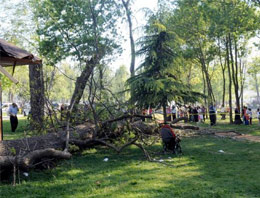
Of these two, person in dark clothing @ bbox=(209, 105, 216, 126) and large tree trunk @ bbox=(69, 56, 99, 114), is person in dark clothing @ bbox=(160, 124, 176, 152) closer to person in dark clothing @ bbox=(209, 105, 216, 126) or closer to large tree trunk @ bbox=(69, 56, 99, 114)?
large tree trunk @ bbox=(69, 56, 99, 114)

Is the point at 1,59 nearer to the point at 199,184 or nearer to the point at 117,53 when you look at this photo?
the point at 199,184

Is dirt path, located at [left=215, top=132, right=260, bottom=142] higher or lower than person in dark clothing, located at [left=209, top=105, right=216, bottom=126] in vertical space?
lower

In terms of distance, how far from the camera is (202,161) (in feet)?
26.8

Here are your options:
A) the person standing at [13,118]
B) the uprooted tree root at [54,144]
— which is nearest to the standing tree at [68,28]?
the person standing at [13,118]

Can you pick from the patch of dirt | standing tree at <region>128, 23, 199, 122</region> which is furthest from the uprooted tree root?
the patch of dirt

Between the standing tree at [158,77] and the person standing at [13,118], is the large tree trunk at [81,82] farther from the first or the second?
the person standing at [13,118]

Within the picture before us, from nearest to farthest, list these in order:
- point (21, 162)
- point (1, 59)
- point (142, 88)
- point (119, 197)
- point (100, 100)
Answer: point (119, 197) → point (21, 162) → point (1, 59) → point (100, 100) → point (142, 88)

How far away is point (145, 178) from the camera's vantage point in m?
6.39

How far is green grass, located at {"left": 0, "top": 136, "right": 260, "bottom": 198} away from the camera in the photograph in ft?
17.7

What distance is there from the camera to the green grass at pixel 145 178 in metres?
5.39

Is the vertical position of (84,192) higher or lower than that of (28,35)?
lower

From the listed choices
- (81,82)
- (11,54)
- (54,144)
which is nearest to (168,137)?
(54,144)

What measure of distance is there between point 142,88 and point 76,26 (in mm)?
7149

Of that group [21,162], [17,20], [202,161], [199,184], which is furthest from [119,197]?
[17,20]
